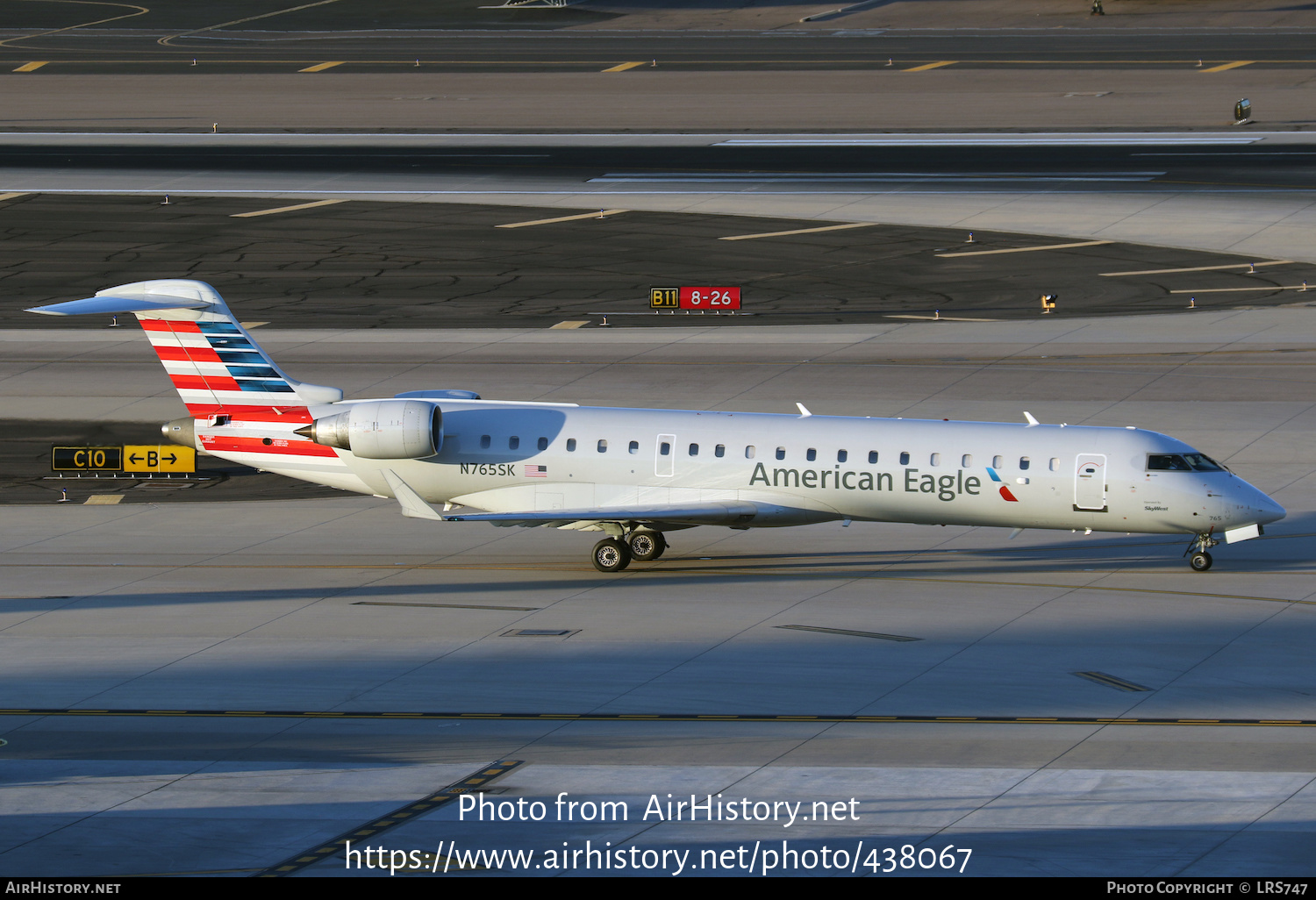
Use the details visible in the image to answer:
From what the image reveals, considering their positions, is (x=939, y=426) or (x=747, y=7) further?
(x=747, y=7)

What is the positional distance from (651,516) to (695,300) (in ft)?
85.2

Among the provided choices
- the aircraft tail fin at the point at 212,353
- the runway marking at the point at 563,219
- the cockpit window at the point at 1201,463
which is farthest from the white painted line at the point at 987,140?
the cockpit window at the point at 1201,463

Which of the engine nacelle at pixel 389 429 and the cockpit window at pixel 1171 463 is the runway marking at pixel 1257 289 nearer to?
the cockpit window at pixel 1171 463

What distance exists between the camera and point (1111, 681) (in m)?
27.8

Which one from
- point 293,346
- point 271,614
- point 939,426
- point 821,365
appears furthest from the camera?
point 293,346

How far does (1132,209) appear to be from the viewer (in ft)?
229

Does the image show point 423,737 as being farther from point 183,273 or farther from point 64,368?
point 183,273

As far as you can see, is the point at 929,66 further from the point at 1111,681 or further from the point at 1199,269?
the point at 1111,681

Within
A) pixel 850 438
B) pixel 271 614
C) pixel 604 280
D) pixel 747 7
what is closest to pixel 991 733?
pixel 850 438

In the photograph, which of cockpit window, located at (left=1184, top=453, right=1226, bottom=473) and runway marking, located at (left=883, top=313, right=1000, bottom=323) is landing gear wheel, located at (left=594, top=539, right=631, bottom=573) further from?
runway marking, located at (left=883, top=313, right=1000, bottom=323)

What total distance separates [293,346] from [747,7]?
8327 cm

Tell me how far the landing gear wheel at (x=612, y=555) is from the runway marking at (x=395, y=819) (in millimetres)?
11057

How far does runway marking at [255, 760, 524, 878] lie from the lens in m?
20.7

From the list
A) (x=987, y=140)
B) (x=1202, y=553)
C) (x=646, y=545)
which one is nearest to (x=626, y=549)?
(x=646, y=545)
